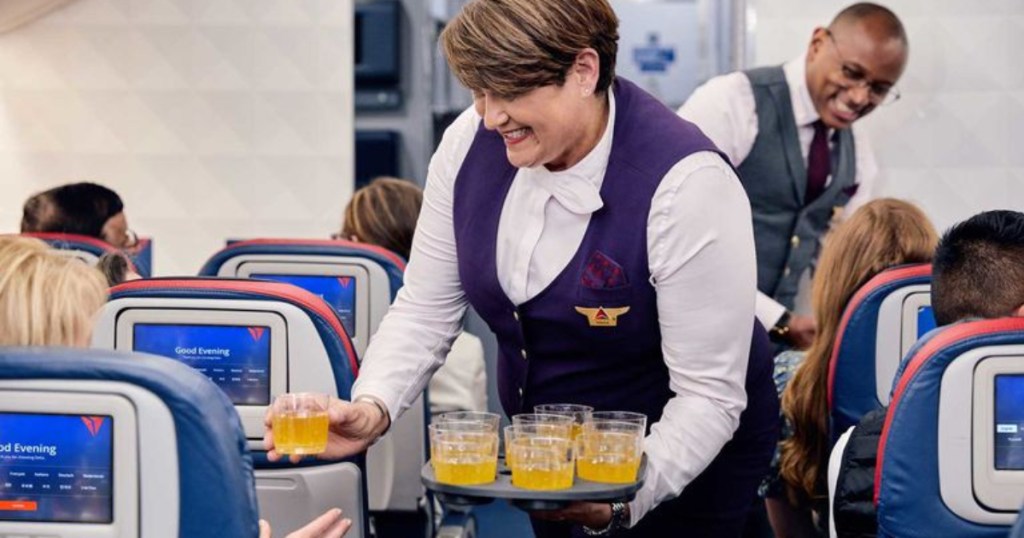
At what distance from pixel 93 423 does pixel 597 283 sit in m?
0.85

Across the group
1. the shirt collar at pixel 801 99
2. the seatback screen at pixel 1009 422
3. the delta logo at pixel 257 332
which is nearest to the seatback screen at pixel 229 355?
the delta logo at pixel 257 332

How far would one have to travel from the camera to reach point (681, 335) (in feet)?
7.45

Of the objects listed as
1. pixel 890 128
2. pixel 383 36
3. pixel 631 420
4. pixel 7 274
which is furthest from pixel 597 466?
pixel 383 36

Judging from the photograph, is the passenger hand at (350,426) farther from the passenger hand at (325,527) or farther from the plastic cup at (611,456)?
the plastic cup at (611,456)

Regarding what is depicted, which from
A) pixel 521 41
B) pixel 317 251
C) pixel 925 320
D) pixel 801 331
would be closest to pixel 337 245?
pixel 317 251

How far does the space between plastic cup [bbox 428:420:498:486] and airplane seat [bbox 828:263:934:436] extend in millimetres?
1365

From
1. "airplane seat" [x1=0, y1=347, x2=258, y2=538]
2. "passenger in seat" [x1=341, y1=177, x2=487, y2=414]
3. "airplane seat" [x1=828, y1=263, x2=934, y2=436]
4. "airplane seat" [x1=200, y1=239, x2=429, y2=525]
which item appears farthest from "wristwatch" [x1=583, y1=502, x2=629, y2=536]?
"passenger in seat" [x1=341, y1=177, x2=487, y2=414]

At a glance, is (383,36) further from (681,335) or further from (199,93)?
(681,335)

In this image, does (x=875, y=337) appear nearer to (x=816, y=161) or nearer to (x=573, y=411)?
(x=573, y=411)

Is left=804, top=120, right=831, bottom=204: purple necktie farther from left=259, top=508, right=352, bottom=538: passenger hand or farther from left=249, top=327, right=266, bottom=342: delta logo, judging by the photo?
left=259, top=508, right=352, bottom=538: passenger hand

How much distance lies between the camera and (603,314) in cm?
231

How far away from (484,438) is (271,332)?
85 centimetres

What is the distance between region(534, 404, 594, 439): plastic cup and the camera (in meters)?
2.19

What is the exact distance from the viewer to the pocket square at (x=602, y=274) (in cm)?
229
